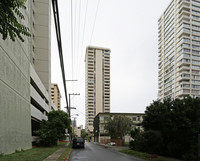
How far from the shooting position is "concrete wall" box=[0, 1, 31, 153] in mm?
16859

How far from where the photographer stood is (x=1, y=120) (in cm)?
1611

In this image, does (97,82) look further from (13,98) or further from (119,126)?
(13,98)

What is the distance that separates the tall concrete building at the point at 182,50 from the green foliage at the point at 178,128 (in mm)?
73206

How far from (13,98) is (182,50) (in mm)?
87063

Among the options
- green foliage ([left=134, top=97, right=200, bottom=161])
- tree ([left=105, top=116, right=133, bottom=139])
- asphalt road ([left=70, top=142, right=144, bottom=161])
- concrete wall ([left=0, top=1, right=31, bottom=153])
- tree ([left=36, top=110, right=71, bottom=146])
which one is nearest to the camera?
green foliage ([left=134, top=97, right=200, bottom=161])

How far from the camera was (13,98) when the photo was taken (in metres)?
19.8

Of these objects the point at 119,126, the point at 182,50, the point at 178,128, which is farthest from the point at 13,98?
the point at 182,50

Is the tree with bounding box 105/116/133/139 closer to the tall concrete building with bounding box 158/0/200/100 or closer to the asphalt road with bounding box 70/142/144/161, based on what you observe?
the asphalt road with bounding box 70/142/144/161

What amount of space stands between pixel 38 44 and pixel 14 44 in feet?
97.2

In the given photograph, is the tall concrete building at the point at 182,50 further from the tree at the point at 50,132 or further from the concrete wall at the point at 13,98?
the concrete wall at the point at 13,98

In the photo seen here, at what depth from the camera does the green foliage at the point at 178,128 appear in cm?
1515

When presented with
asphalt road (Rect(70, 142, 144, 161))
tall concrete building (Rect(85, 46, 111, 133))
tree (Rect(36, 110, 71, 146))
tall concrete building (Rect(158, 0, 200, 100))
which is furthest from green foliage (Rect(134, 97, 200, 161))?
tall concrete building (Rect(85, 46, 111, 133))

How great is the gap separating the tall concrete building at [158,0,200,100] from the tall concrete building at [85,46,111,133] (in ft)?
157

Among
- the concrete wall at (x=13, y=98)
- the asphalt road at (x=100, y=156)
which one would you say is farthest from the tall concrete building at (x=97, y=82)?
the asphalt road at (x=100, y=156)
